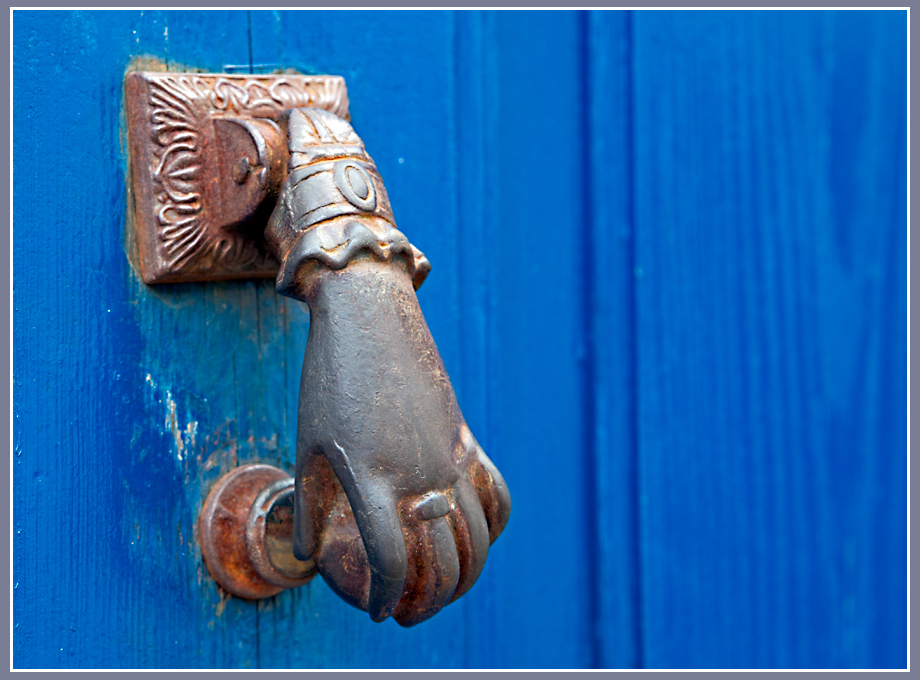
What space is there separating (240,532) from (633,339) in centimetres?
39

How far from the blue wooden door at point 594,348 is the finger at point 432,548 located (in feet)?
0.60

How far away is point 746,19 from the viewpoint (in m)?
0.73

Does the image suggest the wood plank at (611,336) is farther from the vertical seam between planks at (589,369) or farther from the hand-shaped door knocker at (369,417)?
the hand-shaped door knocker at (369,417)

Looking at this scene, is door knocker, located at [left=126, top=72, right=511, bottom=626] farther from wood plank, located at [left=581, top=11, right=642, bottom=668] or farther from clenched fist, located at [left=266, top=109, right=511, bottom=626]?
wood plank, located at [left=581, top=11, right=642, bottom=668]

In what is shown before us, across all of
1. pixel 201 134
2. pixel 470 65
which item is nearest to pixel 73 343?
pixel 201 134

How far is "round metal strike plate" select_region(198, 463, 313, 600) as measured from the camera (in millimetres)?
508

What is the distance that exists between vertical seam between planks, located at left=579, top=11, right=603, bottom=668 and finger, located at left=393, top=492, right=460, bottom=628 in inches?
14.8

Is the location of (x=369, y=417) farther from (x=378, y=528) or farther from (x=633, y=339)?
(x=633, y=339)

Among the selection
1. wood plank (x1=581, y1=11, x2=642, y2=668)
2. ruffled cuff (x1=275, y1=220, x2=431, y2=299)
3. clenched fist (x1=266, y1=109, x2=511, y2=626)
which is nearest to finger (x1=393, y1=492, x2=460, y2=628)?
clenched fist (x1=266, y1=109, x2=511, y2=626)

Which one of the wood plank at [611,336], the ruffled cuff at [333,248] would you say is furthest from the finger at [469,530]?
the wood plank at [611,336]

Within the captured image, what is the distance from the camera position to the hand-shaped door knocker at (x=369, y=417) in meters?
0.39

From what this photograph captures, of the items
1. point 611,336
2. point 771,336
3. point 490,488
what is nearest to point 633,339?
point 611,336

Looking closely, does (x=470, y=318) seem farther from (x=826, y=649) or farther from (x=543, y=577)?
(x=826, y=649)

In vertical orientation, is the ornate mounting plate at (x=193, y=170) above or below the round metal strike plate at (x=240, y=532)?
above
